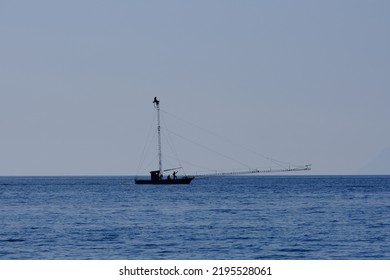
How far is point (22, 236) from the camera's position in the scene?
66500mm

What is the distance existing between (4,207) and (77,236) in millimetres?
45827

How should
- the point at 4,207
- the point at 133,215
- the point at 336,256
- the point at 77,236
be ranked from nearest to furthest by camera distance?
the point at 336,256, the point at 77,236, the point at 133,215, the point at 4,207

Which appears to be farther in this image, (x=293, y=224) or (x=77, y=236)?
(x=293, y=224)

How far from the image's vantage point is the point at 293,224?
254 feet
